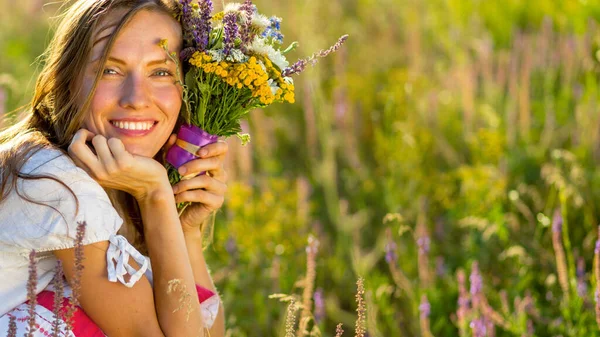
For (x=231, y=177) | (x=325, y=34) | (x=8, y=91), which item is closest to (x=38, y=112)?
(x=231, y=177)

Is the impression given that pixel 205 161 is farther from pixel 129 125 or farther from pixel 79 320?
pixel 79 320

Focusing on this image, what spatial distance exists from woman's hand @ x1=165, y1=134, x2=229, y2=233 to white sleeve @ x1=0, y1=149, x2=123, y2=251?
1.31ft

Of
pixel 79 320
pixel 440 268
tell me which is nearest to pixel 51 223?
pixel 79 320

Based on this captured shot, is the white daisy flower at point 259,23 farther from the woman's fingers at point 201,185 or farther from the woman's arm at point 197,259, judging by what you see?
the woman's arm at point 197,259

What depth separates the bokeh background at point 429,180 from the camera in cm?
351

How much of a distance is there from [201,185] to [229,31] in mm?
511

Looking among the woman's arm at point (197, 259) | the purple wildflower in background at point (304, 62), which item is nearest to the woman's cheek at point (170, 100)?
the purple wildflower in background at point (304, 62)

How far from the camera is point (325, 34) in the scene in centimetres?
631

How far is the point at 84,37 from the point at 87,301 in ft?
2.53

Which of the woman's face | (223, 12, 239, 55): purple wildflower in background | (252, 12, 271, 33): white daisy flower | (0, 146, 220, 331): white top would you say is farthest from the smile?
(252, 12, 271, 33): white daisy flower

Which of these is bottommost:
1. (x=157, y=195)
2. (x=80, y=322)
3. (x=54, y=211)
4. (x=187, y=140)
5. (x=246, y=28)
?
(x=80, y=322)

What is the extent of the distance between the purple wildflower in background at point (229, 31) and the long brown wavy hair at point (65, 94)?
0.21 metres

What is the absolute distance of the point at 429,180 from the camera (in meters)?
4.52

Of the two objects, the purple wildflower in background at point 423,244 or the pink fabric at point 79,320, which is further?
the purple wildflower in background at point 423,244
